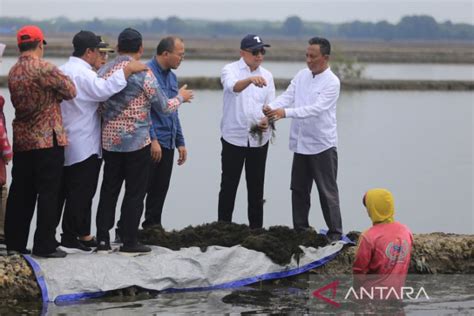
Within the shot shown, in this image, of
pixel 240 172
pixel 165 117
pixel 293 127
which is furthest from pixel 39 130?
pixel 293 127

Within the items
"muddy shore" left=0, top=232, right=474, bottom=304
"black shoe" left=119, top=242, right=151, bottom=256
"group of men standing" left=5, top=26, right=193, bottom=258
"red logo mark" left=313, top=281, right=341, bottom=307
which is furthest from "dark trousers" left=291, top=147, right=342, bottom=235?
"black shoe" left=119, top=242, right=151, bottom=256

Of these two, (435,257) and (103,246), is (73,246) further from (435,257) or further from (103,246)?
(435,257)

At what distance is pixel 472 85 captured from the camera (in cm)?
4512

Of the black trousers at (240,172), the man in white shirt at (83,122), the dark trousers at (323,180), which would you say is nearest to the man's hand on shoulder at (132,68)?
the man in white shirt at (83,122)

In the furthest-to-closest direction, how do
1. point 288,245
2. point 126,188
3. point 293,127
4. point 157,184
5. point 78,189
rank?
point 293,127 < point 157,184 < point 288,245 < point 126,188 < point 78,189

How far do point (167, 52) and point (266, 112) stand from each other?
113 cm

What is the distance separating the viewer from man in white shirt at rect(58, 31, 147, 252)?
8.23 meters

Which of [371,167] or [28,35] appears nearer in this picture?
[28,35]

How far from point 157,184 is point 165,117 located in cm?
58

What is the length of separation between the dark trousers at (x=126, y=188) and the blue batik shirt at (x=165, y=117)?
815 mm

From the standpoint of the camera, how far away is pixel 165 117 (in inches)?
365

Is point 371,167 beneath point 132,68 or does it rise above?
beneath

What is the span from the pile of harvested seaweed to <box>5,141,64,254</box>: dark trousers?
103 cm

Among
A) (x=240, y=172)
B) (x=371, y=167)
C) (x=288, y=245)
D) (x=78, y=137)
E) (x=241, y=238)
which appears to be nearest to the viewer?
(x=78, y=137)
